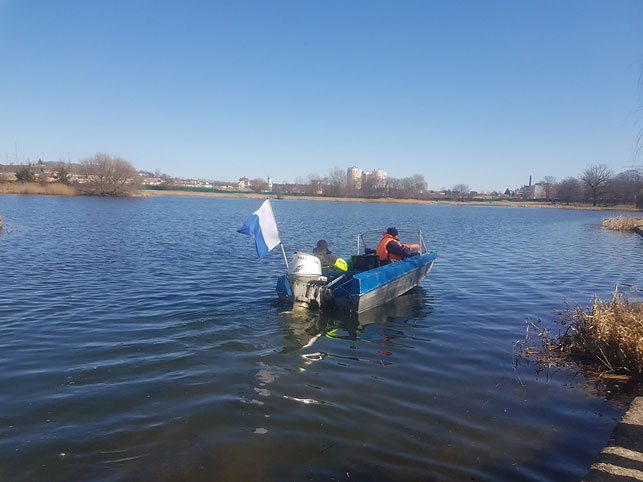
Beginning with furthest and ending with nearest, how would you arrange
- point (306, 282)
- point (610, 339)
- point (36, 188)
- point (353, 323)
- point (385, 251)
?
point (36, 188) → point (385, 251) → point (306, 282) → point (353, 323) → point (610, 339)

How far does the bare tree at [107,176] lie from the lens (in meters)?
64.9

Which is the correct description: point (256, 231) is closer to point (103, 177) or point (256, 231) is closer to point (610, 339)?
point (610, 339)

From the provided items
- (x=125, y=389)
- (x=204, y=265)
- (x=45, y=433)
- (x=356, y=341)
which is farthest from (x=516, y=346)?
(x=204, y=265)

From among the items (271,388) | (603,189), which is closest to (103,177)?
(271,388)

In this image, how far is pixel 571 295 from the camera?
1165cm

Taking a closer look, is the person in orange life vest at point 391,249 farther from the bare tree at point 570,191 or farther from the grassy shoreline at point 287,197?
the bare tree at point 570,191

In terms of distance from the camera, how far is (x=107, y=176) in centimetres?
6494

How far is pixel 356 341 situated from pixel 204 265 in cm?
828

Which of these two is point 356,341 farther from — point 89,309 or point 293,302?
point 89,309

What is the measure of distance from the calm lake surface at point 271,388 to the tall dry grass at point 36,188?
195ft

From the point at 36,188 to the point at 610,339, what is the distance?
72.4 m

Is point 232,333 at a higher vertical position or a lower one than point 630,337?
lower

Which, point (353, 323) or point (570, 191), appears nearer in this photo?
point (353, 323)

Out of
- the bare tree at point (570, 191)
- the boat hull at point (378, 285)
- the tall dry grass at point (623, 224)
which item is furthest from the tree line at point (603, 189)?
the boat hull at point (378, 285)
